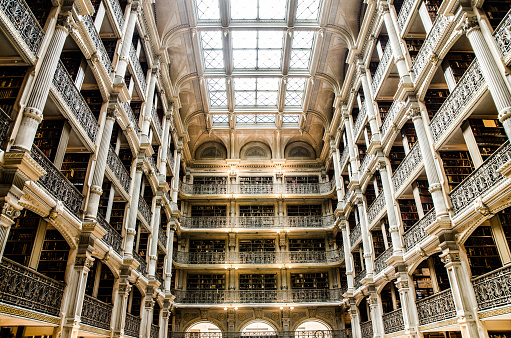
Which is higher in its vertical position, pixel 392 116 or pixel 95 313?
pixel 392 116

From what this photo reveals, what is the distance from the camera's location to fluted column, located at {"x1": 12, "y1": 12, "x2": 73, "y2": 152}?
6355 millimetres

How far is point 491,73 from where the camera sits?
7328 mm

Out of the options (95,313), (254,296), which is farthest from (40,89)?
(254,296)

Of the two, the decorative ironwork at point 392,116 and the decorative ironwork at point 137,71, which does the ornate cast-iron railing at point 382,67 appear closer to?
the decorative ironwork at point 392,116

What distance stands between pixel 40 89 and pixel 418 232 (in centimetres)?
979

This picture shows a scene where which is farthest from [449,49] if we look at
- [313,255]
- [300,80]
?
[313,255]

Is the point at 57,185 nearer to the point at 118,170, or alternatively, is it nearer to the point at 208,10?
the point at 118,170

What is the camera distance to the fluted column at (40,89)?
636 cm

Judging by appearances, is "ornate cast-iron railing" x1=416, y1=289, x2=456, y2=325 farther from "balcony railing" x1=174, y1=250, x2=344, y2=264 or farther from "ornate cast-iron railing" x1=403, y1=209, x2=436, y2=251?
"balcony railing" x1=174, y1=250, x2=344, y2=264

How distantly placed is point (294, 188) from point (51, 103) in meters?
15.8

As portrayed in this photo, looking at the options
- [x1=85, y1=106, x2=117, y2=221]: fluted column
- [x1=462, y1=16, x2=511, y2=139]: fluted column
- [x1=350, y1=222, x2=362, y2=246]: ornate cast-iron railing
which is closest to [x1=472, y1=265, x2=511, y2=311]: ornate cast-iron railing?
[x1=462, y1=16, x2=511, y2=139]: fluted column

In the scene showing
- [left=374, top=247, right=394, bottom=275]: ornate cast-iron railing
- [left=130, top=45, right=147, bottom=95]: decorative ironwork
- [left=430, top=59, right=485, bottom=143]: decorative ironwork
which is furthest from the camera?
[left=130, top=45, right=147, bottom=95]: decorative ironwork

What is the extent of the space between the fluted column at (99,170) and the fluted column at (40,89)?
2.97m

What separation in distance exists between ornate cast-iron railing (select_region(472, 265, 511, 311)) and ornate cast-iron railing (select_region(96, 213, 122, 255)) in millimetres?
Answer: 8986
